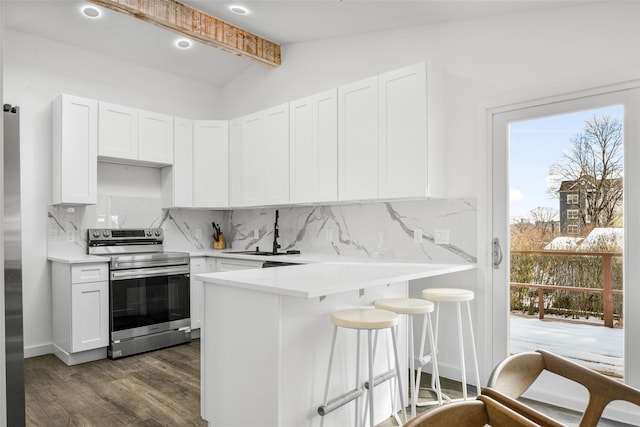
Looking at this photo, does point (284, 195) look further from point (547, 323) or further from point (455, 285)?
point (547, 323)

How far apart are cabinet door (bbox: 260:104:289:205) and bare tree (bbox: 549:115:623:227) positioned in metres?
2.46

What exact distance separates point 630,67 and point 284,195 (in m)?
2.89

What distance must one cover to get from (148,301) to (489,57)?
362 cm

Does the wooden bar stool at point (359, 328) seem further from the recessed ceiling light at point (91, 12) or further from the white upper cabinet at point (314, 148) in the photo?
the recessed ceiling light at point (91, 12)

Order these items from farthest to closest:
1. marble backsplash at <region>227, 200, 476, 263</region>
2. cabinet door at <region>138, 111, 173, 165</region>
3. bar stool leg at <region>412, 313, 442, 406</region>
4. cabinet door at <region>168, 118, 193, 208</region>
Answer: cabinet door at <region>168, 118, 193, 208</region>, cabinet door at <region>138, 111, 173, 165</region>, marble backsplash at <region>227, 200, 476, 263</region>, bar stool leg at <region>412, 313, 442, 406</region>

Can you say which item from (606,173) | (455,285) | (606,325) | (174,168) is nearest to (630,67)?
(606,173)

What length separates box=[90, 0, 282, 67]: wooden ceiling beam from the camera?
3.42 m

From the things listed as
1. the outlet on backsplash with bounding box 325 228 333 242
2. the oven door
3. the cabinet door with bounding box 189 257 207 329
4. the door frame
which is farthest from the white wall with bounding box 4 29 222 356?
the door frame

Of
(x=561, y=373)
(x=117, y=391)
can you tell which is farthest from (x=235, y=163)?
(x=561, y=373)

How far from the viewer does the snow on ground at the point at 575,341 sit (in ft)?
8.71

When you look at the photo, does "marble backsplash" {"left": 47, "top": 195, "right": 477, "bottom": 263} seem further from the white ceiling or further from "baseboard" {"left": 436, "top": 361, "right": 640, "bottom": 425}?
the white ceiling

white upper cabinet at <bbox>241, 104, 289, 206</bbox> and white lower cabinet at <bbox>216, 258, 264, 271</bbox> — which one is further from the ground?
white upper cabinet at <bbox>241, 104, 289, 206</bbox>

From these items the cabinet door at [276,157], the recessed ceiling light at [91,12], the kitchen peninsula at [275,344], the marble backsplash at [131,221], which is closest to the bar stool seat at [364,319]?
the kitchen peninsula at [275,344]

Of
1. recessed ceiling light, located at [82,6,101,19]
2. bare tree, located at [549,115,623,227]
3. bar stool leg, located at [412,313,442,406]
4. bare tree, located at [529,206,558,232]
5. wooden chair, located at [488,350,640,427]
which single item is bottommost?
bar stool leg, located at [412,313,442,406]
